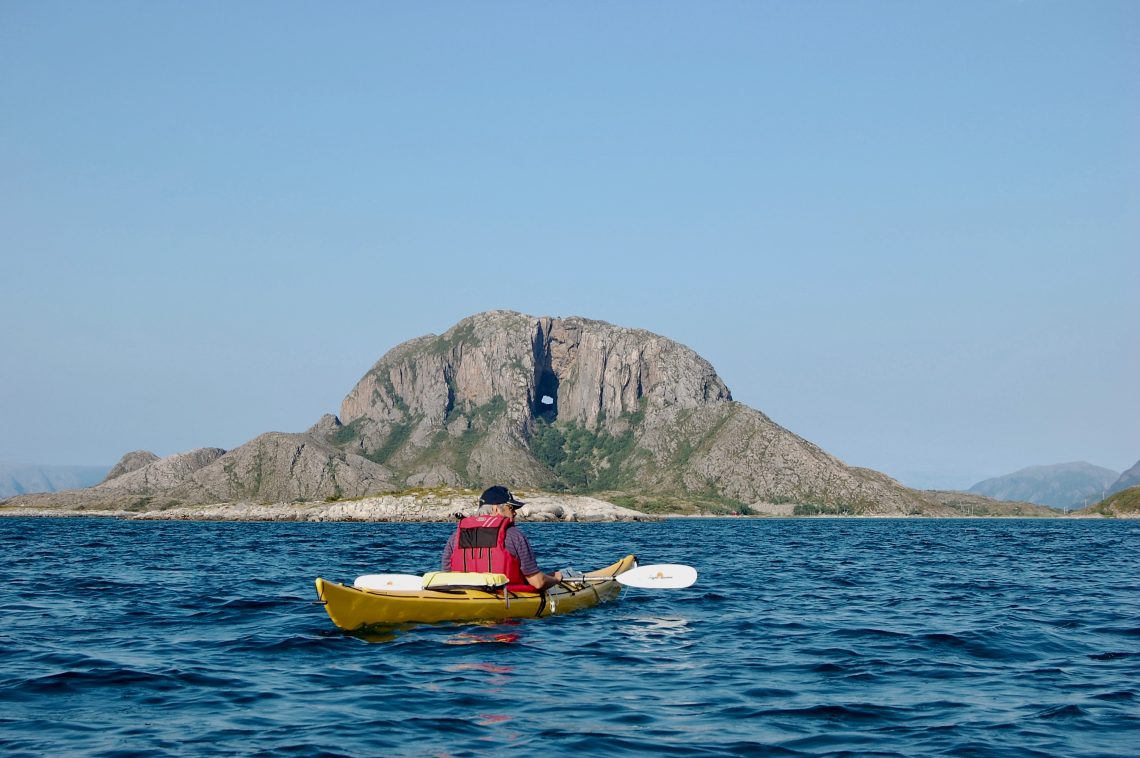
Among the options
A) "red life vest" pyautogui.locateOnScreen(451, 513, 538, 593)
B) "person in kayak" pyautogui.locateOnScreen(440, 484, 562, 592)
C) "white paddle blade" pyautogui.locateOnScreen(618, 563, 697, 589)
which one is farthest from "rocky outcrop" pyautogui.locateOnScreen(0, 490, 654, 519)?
"red life vest" pyautogui.locateOnScreen(451, 513, 538, 593)

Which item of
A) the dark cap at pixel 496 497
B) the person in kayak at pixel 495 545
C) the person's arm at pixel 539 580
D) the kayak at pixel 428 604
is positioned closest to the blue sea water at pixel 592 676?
the kayak at pixel 428 604

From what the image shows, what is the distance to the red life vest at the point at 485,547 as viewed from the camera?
21438 millimetres

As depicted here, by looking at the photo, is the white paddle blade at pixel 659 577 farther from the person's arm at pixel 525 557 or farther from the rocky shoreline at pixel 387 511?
the rocky shoreline at pixel 387 511

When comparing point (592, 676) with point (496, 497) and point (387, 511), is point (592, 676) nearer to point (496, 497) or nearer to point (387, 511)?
point (496, 497)

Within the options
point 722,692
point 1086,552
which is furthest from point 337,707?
point 1086,552

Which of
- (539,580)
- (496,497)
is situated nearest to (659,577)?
(539,580)

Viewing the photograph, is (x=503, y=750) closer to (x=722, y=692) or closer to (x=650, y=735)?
(x=650, y=735)

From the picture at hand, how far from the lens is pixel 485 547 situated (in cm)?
2147

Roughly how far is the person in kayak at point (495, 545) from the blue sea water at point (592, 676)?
1336 mm

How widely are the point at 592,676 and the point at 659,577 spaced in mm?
11779

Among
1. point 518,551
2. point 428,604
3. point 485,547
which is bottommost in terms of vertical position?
point 428,604

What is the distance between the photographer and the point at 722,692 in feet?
47.4

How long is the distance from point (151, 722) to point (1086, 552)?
57711 millimetres

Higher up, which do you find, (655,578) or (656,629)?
(655,578)
